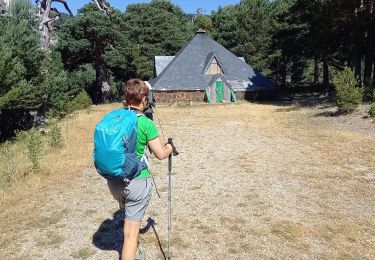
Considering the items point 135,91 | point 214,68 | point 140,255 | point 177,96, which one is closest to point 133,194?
point 135,91

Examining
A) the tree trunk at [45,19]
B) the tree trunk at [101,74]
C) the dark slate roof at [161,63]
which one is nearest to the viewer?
the tree trunk at [45,19]

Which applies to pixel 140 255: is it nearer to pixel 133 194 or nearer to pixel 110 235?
pixel 110 235

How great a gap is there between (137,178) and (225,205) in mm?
3891

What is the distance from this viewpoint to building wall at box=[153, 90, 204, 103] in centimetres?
3491

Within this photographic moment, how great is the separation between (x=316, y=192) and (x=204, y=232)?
11.2ft

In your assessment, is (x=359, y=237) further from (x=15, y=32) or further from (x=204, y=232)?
(x=15, y=32)

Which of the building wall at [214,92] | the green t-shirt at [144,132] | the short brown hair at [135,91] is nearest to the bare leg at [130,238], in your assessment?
the green t-shirt at [144,132]

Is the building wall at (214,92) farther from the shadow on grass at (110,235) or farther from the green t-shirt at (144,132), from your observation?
the green t-shirt at (144,132)

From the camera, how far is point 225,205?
7.88 meters

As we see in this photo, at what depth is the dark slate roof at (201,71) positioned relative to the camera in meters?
35.3

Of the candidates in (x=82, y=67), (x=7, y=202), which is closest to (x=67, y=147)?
(x=7, y=202)

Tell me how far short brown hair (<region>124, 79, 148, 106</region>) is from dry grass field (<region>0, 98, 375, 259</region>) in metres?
2.56

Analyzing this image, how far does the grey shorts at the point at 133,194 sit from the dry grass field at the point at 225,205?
154 centimetres

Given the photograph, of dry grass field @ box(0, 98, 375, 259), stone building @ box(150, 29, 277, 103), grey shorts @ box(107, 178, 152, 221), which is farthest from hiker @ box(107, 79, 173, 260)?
stone building @ box(150, 29, 277, 103)
